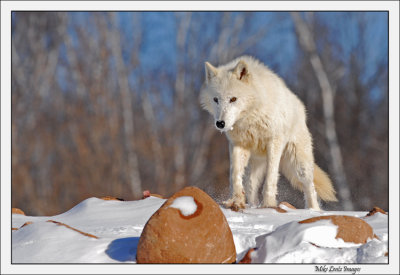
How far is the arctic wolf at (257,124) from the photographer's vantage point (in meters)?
4.63

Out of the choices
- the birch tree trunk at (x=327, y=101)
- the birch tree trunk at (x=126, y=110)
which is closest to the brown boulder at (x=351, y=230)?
the birch tree trunk at (x=327, y=101)

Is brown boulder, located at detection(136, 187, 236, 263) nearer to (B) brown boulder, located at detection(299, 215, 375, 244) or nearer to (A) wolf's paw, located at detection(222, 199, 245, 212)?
(B) brown boulder, located at detection(299, 215, 375, 244)

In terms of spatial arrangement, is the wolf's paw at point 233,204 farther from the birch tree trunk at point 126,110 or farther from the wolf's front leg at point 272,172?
the birch tree trunk at point 126,110

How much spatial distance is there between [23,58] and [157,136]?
13.4 feet

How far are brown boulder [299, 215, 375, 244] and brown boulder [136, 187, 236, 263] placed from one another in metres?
0.67

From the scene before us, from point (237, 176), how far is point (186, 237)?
2.18 meters


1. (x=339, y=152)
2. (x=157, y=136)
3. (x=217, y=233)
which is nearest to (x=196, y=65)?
(x=157, y=136)

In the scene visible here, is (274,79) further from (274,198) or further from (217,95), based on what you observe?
(274,198)

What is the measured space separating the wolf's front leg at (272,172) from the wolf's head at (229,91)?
0.53 m

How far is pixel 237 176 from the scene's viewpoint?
473 centimetres

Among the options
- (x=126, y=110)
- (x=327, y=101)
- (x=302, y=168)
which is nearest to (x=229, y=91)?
(x=302, y=168)

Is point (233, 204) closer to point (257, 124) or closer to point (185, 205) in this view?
point (257, 124)

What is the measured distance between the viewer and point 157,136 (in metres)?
11.2

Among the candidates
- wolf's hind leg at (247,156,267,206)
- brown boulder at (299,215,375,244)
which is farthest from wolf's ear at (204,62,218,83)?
brown boulder at (299,215,375,244)
